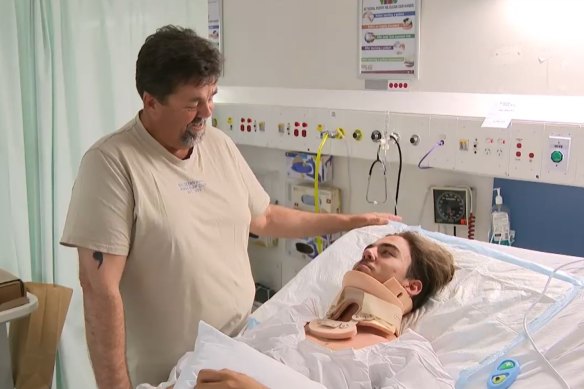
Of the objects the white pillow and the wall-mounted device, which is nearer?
the white pillow

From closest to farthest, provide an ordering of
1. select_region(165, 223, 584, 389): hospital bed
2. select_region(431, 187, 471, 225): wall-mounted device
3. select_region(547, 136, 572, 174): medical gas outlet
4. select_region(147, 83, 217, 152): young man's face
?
select_region(165, 223, 584, 389): hospital bed < select_region(147, 83, 217, 152): young man's face < select_region(547, 136, 572, 174): medical gas outlet < select_region(431, 187, 471, 225): wall-mounted device

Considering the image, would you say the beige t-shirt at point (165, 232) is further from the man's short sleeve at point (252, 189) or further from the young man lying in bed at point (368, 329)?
the young man lying in bed at point (368, 329)

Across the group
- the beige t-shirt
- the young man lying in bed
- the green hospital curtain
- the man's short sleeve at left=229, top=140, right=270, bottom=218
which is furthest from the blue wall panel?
the green hospital curtain

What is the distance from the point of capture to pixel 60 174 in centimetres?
221

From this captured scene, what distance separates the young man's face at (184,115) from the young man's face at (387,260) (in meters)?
0.61

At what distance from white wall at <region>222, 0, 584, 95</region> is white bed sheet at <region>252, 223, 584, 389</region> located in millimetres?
645

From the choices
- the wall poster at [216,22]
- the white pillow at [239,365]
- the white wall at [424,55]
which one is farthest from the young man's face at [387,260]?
the wall poster at [216,22]

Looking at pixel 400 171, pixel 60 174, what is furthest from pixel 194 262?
pixel 400 171

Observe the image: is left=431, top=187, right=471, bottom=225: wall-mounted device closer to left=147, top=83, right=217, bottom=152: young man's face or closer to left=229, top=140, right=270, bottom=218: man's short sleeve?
left=229, top=140, right=270, bottom=218: man's short sleeve

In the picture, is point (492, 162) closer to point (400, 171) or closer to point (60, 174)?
point (400, 171)

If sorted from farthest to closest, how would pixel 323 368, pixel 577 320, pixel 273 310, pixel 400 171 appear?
pixel 400 171
pixel 273 310
pixel 577 320
pixel 323 368

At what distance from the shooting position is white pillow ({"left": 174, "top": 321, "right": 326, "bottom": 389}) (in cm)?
117

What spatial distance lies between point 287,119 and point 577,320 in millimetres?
1625

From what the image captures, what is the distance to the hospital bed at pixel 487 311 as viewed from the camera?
1.31 meters
